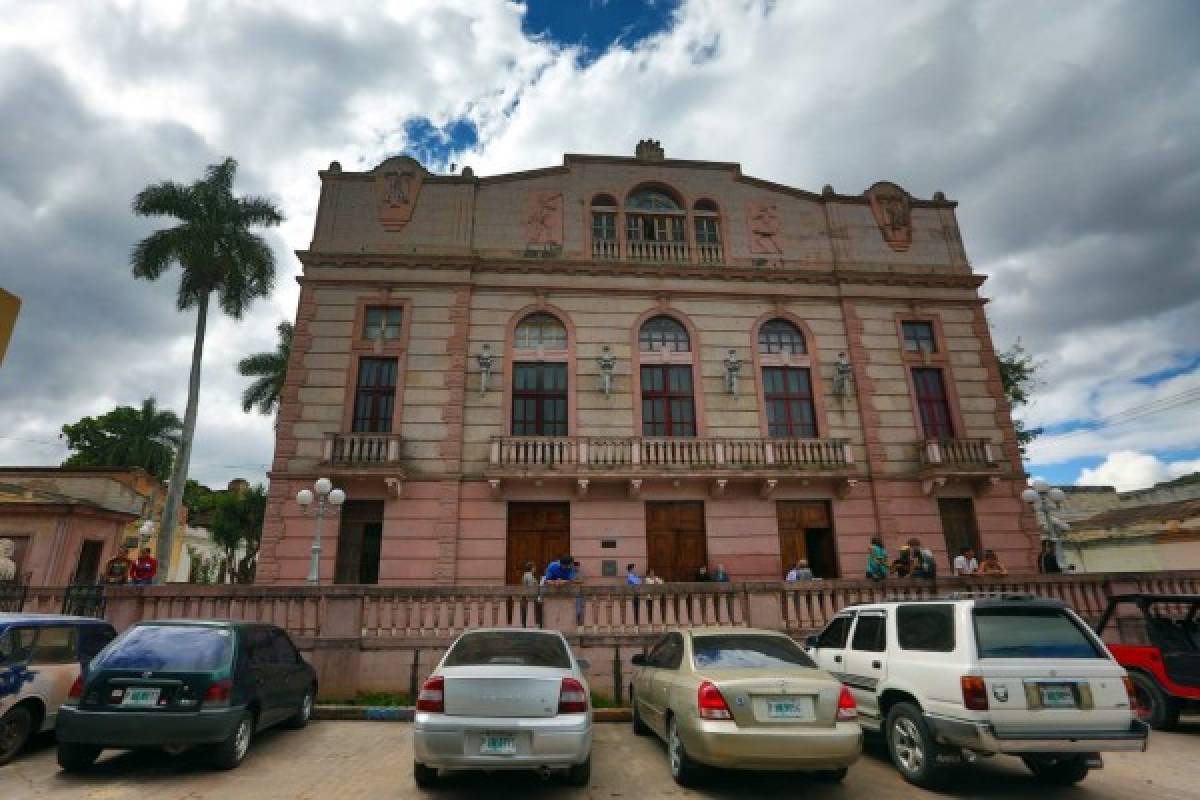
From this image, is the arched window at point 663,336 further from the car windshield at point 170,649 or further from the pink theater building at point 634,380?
the car windshield at point 170,649

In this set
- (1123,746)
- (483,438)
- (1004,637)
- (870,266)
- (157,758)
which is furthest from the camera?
(870,266)

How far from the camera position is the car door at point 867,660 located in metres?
6.76

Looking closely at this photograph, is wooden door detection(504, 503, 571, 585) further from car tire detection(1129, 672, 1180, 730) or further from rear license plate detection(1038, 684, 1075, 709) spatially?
rear license plate detection(1038, 684, 1075, 709)

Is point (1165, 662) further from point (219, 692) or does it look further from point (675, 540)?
point (219, 692)

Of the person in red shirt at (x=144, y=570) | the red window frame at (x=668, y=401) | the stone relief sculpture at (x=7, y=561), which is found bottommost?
the person in red shirt at (x=144, y=570)

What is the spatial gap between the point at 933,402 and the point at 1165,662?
12.1m

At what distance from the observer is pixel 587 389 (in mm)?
18328

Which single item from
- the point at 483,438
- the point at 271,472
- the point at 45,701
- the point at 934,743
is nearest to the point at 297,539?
the point at 271,472

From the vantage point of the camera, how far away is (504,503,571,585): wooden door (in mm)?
16594

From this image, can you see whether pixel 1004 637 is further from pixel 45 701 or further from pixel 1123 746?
pixel 45 701

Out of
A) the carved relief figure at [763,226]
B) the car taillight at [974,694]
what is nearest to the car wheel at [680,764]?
the car taillight at [974,694]

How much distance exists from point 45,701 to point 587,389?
13.7m

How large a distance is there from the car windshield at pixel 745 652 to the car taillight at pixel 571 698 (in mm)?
1376

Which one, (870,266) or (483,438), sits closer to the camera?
(483,438)
